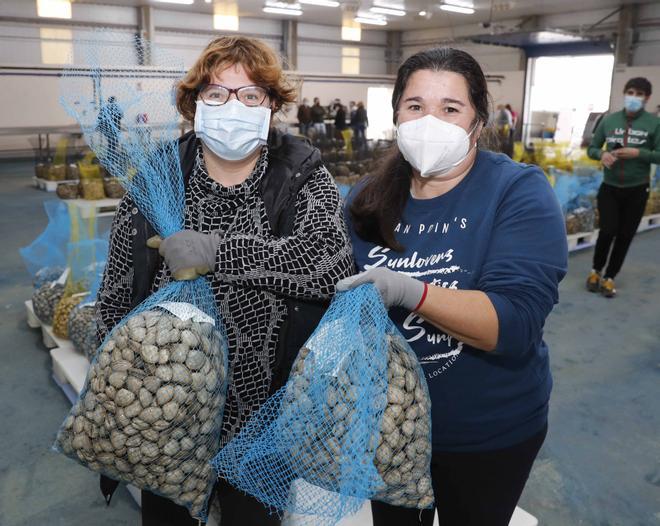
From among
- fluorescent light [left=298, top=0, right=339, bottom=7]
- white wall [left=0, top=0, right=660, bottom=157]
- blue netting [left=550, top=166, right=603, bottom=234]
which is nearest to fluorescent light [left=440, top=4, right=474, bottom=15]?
white wall [left=0, top=0, right=660, bottom=157]

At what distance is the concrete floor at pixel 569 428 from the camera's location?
2088 millimetres

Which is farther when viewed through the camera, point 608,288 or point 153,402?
point 608,288

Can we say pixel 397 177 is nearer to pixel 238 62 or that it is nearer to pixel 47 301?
pixel 238 62

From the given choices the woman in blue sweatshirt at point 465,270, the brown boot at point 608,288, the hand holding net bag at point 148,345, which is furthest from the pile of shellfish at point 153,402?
the brown boot at point 608,288

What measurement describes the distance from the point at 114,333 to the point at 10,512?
4.58 ft

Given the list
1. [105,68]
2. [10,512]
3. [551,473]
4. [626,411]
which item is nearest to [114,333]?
[105,68]

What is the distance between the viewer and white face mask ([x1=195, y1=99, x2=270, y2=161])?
46.6 inches

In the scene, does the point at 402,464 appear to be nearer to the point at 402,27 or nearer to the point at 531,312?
the point at 531,312

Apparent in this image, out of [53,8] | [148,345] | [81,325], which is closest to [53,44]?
[53,8]

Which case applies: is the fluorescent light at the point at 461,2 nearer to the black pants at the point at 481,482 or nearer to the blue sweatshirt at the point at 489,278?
the blue sweatshirt at the point at 489,278

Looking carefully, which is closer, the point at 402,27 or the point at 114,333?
the point at 114,333

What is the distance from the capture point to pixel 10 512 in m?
2.05

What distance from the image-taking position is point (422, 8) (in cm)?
1474

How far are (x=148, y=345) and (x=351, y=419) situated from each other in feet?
1.21
